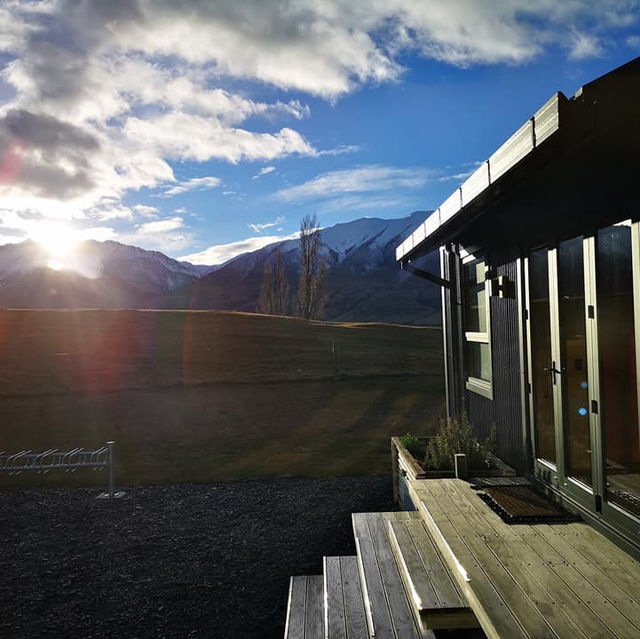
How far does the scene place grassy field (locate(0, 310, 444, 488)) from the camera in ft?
28.8

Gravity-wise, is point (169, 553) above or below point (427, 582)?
below

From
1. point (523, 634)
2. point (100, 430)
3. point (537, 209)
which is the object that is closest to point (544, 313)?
point (537, 209)

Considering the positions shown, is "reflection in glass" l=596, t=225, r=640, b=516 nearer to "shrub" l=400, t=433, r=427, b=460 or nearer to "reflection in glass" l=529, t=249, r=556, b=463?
"reflection in glass" l=529, t=249, r=556, b=463

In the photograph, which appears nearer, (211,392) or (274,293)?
(211,392)

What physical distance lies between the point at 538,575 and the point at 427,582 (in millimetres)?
578

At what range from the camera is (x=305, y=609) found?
331cm

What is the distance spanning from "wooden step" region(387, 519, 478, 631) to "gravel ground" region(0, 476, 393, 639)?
1.19 metres

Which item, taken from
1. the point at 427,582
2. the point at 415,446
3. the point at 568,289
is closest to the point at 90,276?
the point at 415,446

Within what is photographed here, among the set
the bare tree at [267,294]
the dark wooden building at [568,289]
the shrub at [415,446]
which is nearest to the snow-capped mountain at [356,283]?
the bare tree at [267,294]

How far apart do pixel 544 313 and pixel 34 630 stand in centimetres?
436

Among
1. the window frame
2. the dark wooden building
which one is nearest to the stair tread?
the dark wooden building

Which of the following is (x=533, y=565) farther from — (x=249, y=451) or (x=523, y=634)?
(x=249, y=451)

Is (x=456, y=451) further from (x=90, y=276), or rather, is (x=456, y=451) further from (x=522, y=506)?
(x=90, y=276)

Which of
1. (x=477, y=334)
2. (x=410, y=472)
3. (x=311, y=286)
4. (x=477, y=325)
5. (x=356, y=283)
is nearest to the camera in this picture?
(x=410, y=472)
